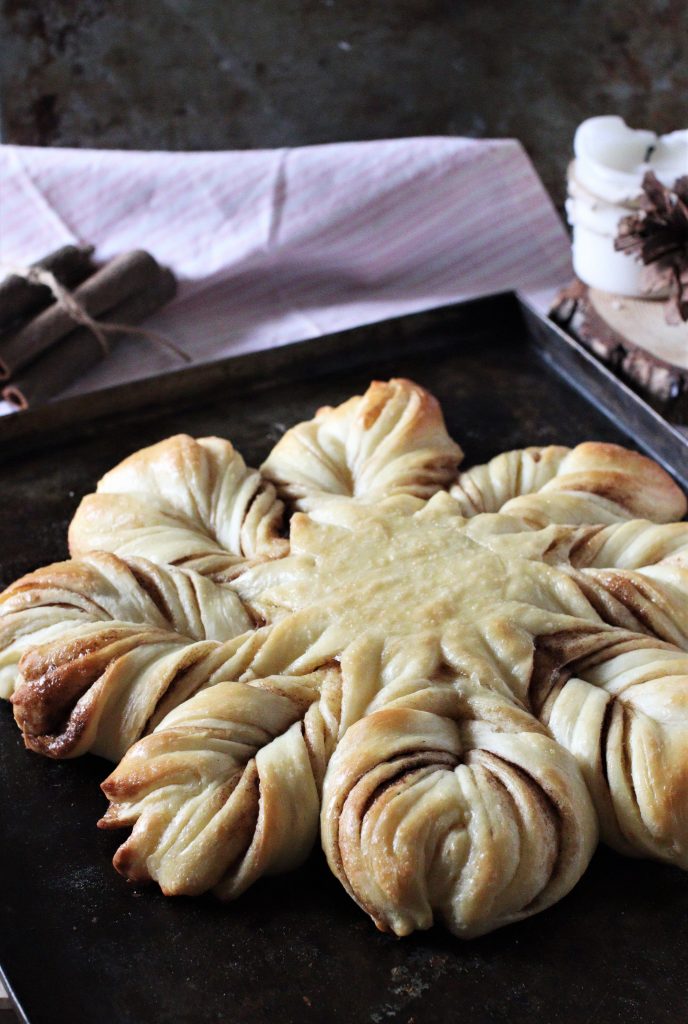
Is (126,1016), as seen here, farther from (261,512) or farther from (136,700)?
(261,512)

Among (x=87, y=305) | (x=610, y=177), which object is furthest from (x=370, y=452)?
(x=87, y=305)

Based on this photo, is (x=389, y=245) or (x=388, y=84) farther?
(x=388, y=84)

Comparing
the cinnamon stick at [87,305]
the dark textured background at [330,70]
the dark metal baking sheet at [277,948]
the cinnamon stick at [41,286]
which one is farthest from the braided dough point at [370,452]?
the dark textured background at [330,70]

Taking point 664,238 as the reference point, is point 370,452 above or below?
below

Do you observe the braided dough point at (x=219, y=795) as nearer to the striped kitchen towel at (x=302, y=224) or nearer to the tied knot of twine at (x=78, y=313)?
the tied knot of twine at (x=78, y=313)

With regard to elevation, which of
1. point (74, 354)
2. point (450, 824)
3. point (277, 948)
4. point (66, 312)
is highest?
point (66, 312)

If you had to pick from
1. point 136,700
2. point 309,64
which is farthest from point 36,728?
point 309,64

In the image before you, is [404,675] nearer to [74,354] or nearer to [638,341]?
[638,341]
